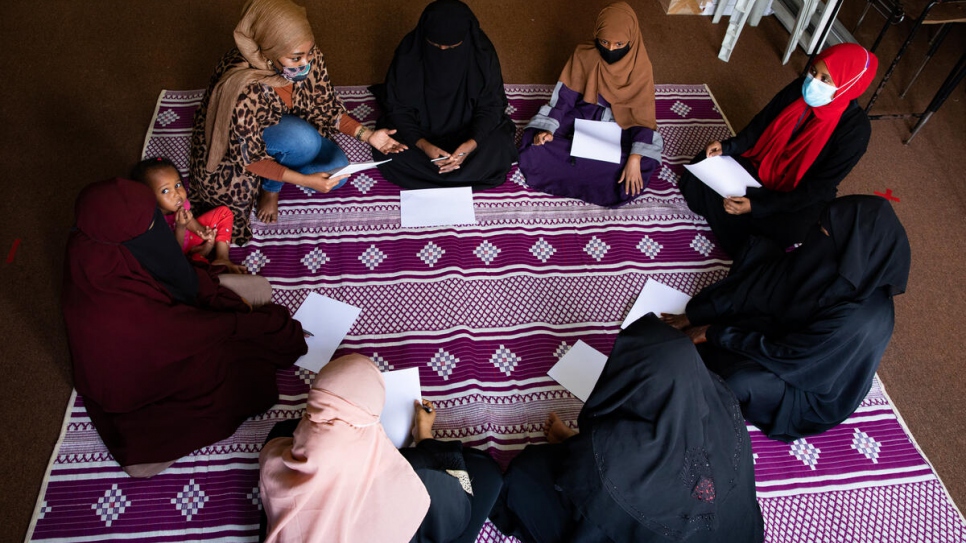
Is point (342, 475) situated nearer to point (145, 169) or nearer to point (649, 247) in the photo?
point (145, 169)

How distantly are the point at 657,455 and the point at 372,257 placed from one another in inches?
58.2

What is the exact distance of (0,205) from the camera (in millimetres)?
2566

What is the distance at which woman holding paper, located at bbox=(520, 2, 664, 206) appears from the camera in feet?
8.85

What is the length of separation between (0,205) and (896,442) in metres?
3.69

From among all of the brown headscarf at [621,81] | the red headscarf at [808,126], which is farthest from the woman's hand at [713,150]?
the brown headscarf at [621,81]

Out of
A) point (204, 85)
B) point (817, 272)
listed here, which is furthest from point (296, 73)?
point (817, 272)

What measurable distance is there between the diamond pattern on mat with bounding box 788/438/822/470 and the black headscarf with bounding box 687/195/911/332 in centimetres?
41

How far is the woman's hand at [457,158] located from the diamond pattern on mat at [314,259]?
632 mm

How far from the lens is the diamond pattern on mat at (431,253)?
8.18 ft

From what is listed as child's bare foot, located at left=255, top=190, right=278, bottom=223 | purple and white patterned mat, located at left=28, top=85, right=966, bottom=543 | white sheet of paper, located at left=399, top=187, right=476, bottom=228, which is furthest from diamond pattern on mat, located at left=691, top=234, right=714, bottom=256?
child's bare foot, located at left=255, top=190, right=278, bottom=223

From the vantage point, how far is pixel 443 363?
2.22 meters

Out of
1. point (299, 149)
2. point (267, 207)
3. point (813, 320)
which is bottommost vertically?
point (267, 207)

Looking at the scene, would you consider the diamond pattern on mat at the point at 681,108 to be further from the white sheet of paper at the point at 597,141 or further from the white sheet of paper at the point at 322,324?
the white sheet of paper at the point at 322,324

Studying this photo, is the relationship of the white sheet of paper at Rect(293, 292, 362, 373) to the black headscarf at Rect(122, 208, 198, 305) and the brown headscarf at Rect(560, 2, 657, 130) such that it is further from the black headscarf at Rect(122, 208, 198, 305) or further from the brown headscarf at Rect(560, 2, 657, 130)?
the brown headscarf at Rect(560, 2, 657, 130)
